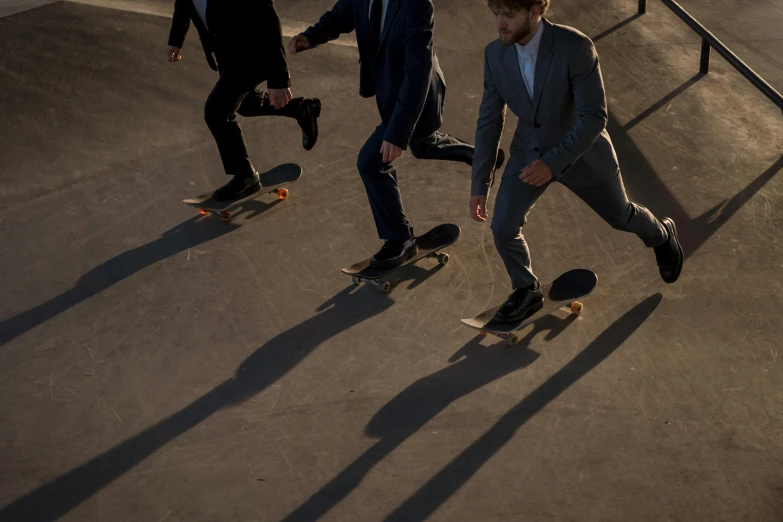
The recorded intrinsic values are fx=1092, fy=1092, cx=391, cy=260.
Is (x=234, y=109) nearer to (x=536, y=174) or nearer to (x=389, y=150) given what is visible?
(x=389, y=150)

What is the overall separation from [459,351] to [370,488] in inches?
43.5

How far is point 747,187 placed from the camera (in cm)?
682

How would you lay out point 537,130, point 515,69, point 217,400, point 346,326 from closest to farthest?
point 515,69 < point 537,130 < point 217,400 < point 346,326

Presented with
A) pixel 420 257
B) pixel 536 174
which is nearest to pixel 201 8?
pixel 420 257

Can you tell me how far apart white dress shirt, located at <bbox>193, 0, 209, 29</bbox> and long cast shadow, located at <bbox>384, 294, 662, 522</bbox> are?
294cm

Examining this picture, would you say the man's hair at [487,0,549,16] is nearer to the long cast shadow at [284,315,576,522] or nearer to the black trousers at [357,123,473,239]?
the black trousers at [357,123,473,239]

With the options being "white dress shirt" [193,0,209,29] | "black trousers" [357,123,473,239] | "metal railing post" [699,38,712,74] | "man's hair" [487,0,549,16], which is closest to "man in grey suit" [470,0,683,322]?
"man's hair" [487,0,549,16]

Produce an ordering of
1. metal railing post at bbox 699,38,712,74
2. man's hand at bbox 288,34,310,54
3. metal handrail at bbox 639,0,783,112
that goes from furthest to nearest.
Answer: metal railing post at bbox 699,38,712,74 → metal handrail at bbox 639,0,783,112 → man's hand at bbox 288,34,310,54

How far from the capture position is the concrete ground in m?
4.54

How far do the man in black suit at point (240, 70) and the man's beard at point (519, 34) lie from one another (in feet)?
6.13

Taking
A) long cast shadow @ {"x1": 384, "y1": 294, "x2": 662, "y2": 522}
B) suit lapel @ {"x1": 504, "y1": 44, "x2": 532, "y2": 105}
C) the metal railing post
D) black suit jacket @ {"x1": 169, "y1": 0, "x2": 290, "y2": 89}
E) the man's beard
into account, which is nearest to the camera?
long cast shadow @ {"x1": 384, "y1": 294, "x2": 662, "y2": 522}

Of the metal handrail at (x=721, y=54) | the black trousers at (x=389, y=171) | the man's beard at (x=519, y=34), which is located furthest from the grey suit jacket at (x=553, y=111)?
the metal handrail at (x=721, y=54)

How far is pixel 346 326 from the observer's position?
5.67 metres

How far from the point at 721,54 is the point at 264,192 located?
3.29m
